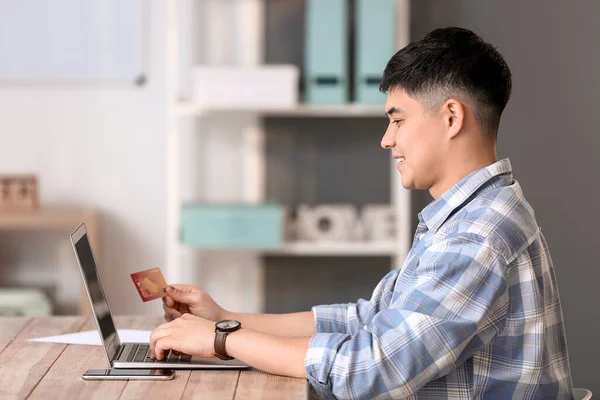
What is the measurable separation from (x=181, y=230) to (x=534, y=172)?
4.34 feet

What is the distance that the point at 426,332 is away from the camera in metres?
1.38

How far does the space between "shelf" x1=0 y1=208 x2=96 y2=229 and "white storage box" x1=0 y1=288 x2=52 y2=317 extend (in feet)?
0.85

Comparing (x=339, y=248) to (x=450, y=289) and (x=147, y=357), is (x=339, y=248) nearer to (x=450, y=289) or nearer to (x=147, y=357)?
(x=147, y=357)

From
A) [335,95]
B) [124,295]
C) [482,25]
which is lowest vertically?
[124,295]

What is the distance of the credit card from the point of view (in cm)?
181

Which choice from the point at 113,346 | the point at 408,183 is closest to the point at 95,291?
the point at 113,346

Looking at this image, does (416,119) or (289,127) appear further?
(289,127)

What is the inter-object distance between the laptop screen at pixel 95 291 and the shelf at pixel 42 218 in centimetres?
177

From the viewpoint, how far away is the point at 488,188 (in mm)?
1564

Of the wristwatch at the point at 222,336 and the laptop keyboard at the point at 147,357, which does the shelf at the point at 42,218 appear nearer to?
the laptop keyboard at the point at 147,357

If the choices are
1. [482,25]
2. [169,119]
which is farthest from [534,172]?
[169,119]

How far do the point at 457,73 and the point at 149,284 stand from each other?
747 millimetres

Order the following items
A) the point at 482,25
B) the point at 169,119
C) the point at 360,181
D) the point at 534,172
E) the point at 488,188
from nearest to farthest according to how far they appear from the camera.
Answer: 1. the point at 488,188
2. the point at 534,172
3. the point at 482,25
4. the point at 169,119
5. the point at 360,181

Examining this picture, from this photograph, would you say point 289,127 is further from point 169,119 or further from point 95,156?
point 95,156
